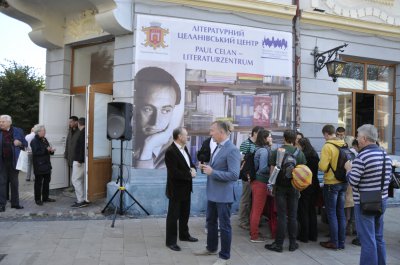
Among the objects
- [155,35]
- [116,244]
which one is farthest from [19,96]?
[116,244]

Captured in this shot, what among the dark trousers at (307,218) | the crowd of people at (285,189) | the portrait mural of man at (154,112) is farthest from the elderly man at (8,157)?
the dark trousers at (307,218)

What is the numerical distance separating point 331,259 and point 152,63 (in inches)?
188

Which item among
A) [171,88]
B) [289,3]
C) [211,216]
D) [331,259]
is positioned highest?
[289,3]

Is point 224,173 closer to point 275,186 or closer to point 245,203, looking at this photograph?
point 275,186

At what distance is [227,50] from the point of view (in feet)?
27.0

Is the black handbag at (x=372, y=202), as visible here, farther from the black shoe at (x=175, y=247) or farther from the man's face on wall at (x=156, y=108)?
the man's face on wall at (x=156, y=108)

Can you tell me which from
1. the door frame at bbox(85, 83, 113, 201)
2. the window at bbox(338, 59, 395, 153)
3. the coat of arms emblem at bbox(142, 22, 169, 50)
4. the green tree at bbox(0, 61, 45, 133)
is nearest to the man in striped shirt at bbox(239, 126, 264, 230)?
the coat of arms emblem at bbox(142, 22, 169, 50)

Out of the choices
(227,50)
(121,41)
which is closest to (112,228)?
(121,41)

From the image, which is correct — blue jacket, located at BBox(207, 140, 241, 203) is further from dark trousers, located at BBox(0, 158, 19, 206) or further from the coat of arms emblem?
dark trousers, located at BBox(0, 158, 19, 206)

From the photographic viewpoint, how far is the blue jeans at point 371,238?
14.5ft

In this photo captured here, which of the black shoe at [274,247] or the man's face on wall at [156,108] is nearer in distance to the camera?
the black shoe at [274,247]

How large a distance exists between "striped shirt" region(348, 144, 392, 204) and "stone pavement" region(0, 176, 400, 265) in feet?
4.52

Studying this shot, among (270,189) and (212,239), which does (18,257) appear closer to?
(212,239)

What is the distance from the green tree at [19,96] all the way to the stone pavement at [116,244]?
12296mm
